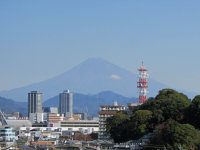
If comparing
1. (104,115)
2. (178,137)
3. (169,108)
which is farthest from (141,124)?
(104,115)

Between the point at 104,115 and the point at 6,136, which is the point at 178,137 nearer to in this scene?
the point at 6,136

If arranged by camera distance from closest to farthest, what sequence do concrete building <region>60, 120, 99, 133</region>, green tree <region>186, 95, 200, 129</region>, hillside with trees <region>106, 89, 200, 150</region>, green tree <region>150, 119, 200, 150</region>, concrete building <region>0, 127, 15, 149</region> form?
green tree <region>150, 119, 200, 150</region> < hillside with trees <region>106, 89, 200, 150</region> < green tree <region>186, 95, 200, 129</region> < concrete building <region>0, 127, 15, 149</region> < concrete building <region>60, 120, 99, 133</region>

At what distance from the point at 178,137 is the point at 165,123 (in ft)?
17.3

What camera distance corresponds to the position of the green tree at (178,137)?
57781mm

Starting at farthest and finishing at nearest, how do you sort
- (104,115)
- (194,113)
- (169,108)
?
(104,115)
(169,108)
(194,113)

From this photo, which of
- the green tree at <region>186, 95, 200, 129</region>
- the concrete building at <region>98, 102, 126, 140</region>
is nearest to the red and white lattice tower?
the concrete building at <region>98, 102, 126, 140</region>

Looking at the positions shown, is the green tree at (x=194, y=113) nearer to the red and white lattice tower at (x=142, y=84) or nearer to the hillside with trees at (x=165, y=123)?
the hillside with trees at (x=165, y=123)

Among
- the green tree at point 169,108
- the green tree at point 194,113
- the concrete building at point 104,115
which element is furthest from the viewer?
the concrete building at point 104,115

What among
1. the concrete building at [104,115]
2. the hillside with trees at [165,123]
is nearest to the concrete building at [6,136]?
the hillside with trees at [165,123]

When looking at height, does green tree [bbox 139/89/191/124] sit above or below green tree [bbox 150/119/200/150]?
above

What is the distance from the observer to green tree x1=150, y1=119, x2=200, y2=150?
190 ft

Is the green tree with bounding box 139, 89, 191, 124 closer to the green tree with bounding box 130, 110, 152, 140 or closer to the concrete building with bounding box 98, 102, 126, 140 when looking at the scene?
the green tree with bounding box 130, 110, 152, 140

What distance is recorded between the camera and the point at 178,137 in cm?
5825

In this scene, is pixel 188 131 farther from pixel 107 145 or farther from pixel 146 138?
pixel 107 145
